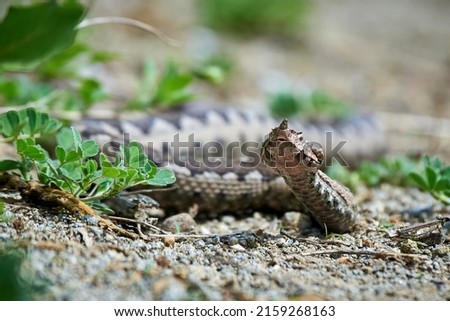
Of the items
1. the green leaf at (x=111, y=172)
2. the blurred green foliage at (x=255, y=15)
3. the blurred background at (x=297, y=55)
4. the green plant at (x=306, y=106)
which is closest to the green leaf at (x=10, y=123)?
the green leaf at (x=111, y=172)

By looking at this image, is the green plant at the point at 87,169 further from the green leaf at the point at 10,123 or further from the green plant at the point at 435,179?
the green plant at the point at 435,179

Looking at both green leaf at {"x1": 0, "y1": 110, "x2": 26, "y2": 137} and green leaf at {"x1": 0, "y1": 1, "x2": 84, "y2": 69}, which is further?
green leaf at {"x1": 0, "y1": 1, "x2": 84, "y2": 69}

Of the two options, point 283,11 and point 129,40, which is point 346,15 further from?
point 129,40

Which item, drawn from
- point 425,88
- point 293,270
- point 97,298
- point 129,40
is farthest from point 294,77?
point 97,298

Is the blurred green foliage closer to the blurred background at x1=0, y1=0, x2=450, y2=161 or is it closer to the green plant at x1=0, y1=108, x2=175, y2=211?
the blurred background at x1=0, y1=0, x2=450, y2=161

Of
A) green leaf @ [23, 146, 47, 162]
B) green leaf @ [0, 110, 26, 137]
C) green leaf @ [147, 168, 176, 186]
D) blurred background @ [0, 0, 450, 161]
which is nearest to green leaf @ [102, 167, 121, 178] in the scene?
green leaf @ [147, 168, 176, 186]

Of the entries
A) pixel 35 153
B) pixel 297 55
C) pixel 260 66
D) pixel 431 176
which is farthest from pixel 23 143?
pixel 297 55
